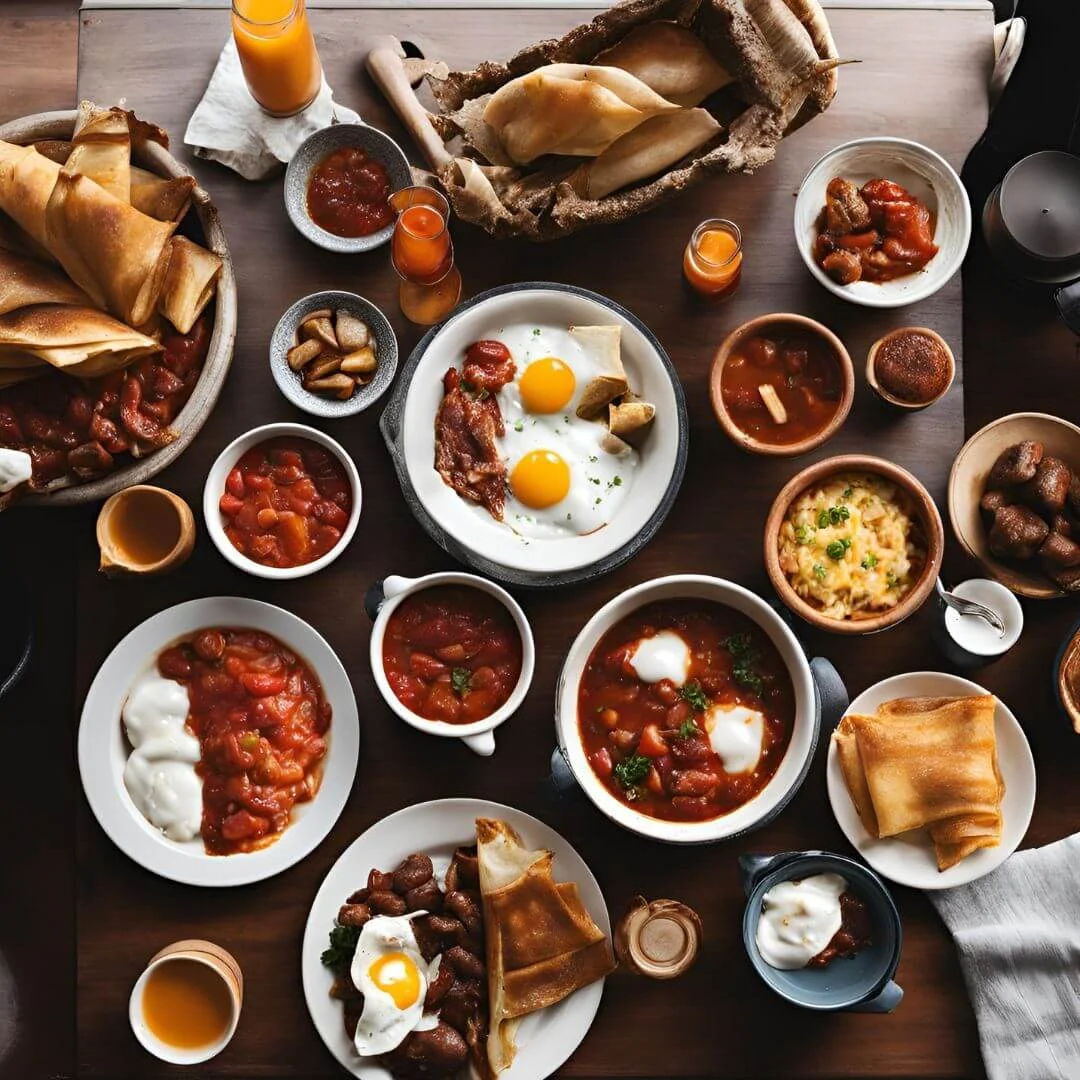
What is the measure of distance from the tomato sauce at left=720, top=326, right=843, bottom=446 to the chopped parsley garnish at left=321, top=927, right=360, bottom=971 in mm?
2275

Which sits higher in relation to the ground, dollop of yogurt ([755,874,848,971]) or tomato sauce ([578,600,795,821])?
tomato sauce ([578,600,795,821])

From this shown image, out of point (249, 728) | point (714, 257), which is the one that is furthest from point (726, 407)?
point (249, 728)

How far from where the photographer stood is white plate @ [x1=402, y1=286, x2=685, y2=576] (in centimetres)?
373

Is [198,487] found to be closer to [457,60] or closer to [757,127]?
[457,60]

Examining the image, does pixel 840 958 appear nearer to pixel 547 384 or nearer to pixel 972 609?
pixel 972 609

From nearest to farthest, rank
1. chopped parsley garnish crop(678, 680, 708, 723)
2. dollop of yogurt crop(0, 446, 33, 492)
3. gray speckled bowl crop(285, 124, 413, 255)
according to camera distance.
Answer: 1. dollop of yogurt crop(0, 446, 33, 492)
2. chopped parsley garnish crop(678, 680, 708, 723)
3. gray speckled bowl crop(285, 124, 413, 255)

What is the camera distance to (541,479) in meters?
3.78

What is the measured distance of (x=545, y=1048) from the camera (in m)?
3.70

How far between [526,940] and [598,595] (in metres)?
1.24

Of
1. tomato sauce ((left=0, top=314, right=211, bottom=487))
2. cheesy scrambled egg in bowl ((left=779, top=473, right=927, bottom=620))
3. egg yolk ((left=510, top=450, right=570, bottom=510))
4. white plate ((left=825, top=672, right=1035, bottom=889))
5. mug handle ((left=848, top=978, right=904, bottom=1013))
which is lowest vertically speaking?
mug handle ((left=848, top=978, right=904, bottom=1013))

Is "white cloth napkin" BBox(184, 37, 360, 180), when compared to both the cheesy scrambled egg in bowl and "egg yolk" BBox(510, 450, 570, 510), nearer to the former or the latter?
"egg yolk" BBox(510, 450, 570, 510)

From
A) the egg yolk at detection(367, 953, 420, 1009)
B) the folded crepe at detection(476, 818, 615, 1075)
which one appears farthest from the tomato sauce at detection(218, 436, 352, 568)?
the egg yolk at detection(367, 953, 420, 1009)

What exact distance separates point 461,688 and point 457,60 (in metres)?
2.38

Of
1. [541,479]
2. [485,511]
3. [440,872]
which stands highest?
[541,479]
